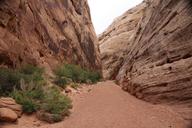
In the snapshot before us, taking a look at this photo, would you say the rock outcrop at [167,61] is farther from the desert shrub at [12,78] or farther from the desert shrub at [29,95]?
the desert shrub at [12,78]

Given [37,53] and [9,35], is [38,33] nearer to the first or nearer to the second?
[37,53]

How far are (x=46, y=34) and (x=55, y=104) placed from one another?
25.5ft

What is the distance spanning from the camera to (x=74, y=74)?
1900 centimetres

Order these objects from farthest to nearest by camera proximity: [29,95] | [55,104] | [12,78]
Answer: [12,78]
[29,95]
[55,104]

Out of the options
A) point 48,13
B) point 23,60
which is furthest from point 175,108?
point 48,13

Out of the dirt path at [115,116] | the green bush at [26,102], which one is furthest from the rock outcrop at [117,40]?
the green bush at [26,102]

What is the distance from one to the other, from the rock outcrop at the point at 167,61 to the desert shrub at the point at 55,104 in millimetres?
3260

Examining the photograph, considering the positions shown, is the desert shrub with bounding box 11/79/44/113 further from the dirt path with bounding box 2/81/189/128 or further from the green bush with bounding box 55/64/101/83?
the green bush with bounding box 55/64/101/83

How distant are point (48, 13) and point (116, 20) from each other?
1688 cm

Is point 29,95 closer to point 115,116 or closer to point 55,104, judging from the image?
point 55,104

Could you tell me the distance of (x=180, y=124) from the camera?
33.8 feet

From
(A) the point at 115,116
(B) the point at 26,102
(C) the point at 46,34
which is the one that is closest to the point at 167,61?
(A) the point at 115,116

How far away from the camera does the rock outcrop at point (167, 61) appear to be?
454 inches

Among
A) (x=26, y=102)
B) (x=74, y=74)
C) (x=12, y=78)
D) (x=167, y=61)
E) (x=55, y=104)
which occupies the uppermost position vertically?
(x=74, y=74)
